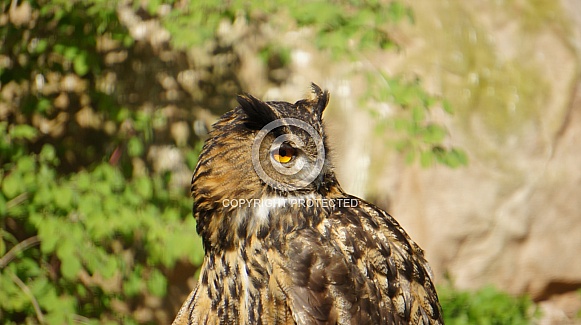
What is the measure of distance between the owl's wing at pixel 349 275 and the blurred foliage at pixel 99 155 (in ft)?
3.54

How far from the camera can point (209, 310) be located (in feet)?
5.96

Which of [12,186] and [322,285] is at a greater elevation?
[12,186]

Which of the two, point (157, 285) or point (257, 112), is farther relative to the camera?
point (157, 285)

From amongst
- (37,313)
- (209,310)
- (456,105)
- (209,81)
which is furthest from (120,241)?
(456,105)

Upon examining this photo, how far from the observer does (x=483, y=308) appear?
3.73 metres

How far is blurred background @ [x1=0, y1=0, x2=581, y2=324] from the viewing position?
286 cm

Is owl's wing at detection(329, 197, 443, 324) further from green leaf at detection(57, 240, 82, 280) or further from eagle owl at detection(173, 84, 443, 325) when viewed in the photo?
green leaf at detection(57, 240, 82, 280)

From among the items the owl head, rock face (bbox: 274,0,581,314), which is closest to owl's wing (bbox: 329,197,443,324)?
the owl head

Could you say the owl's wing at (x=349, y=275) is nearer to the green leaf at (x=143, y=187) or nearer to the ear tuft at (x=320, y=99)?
the ear tuft at (x=320, y=99)

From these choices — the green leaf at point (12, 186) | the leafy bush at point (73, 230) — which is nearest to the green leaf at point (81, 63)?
the leafy bush at point (73, 230)

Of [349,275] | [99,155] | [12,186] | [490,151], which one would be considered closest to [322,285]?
[349,275]

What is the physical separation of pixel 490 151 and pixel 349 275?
2.54m

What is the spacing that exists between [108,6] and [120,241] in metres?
1.07

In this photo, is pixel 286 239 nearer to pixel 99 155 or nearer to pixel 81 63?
pixel 81 63
